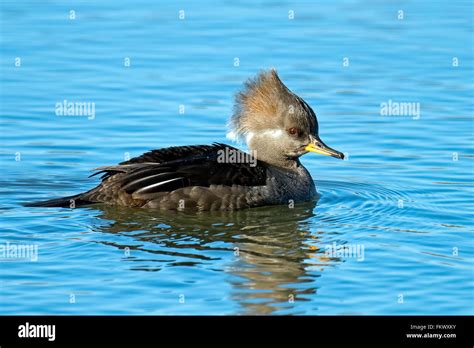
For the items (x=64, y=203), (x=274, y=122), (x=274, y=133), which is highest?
(x=274, y=122)

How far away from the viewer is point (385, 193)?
1464cm

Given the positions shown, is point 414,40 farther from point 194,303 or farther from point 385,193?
point 194,303

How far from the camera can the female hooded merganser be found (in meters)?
13.6

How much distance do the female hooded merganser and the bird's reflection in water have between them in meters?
0.17

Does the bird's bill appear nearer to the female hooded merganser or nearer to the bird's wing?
the female hooded merganser

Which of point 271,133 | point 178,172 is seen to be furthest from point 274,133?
point 178,172

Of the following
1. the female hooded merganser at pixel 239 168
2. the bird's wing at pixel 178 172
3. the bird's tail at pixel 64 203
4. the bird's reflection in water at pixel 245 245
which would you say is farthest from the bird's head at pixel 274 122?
the bird's tail at pixel 64 203

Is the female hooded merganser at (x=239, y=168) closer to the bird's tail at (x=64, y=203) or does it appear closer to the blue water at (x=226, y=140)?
the bird's tail at (x=64, y=203)

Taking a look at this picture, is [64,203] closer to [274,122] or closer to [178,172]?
[178,172]

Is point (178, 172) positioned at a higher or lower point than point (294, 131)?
lower

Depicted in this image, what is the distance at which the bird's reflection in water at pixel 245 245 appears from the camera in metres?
11.0

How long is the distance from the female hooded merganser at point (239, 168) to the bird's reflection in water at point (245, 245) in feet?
0.56

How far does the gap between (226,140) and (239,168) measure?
2.99 meters

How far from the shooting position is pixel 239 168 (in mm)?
13875
